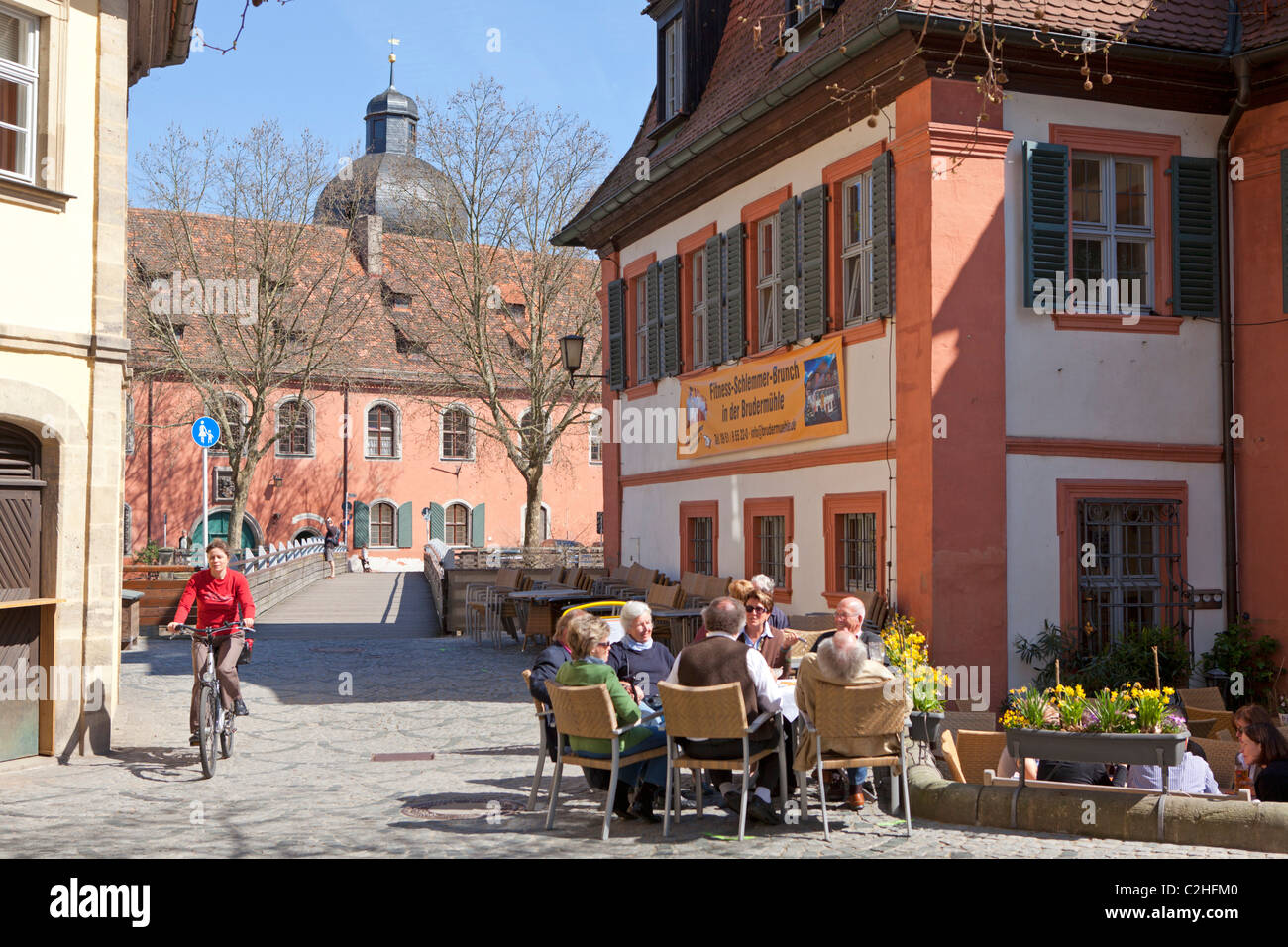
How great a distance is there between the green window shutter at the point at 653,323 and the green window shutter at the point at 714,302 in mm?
1786

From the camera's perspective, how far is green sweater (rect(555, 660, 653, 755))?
805 cm

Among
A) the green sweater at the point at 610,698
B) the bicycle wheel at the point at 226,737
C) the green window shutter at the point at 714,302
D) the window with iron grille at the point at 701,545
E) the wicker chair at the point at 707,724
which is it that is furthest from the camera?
the window with iron grille at the point at 701,545

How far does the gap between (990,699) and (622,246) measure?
10550mm

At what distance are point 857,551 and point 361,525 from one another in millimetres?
39173

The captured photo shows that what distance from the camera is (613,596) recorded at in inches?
765

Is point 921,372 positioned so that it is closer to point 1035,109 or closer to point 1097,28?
point 1035,109

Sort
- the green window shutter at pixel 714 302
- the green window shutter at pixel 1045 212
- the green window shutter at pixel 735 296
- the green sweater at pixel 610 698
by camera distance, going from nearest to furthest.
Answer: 1. the green sweater at pixel 610 698
2. the green window shutter at pixel 1045 212
3. the green window shutter at pixel 735 296
4. the green window shutter at pixel 714 302

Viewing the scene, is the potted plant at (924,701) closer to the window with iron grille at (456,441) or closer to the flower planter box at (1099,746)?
the flower planter box at (1099,746)

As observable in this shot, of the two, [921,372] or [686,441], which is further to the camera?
[686,441]

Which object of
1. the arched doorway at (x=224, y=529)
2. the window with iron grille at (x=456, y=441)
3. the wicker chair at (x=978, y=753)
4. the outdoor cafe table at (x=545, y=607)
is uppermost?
the window with iron grille at (x=456, y=441)

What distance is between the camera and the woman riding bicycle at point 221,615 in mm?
10500

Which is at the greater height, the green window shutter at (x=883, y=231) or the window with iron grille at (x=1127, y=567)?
the green window shutter at (x=883, y=231)

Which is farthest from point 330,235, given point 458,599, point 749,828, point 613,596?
point 749,828

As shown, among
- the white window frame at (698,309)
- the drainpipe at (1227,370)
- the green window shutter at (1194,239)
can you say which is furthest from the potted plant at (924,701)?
the white window frame at (698,309)
